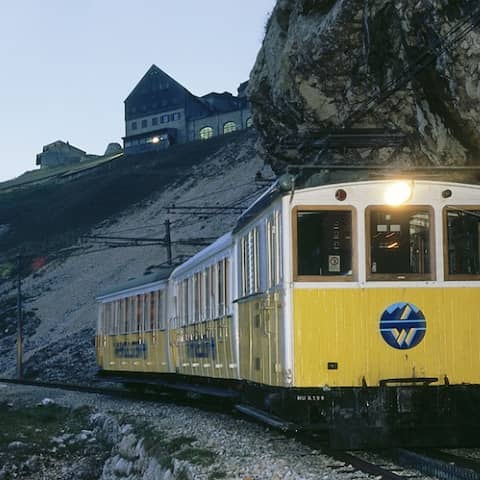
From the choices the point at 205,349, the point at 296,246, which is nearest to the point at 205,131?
the point at 205,349

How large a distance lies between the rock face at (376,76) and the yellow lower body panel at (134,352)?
569 cm

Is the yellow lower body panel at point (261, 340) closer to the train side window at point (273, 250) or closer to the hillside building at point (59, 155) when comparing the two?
the train side window at point (273, 250)

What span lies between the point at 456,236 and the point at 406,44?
13.5 meters

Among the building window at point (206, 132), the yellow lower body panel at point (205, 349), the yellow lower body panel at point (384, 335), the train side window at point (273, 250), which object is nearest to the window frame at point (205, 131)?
the building window at point (206, 132)

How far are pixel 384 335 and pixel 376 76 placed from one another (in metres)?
17.3

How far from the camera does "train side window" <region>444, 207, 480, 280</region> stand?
36.5 ft

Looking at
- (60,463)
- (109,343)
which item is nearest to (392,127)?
(109,343)

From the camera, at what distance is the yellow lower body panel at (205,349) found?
1548 centimetres

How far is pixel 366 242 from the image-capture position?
11055mm

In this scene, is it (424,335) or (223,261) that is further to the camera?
(223,261)

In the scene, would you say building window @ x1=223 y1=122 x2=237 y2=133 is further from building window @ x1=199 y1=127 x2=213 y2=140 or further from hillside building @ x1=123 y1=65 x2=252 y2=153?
building window @ x1=199 y1=127 x2=213 y2=140

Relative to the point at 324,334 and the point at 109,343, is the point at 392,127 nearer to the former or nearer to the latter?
the point at 109,343

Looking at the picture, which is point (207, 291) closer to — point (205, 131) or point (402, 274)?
point (402, 274)

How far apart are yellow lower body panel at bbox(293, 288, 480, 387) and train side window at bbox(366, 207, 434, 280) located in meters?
0.22
